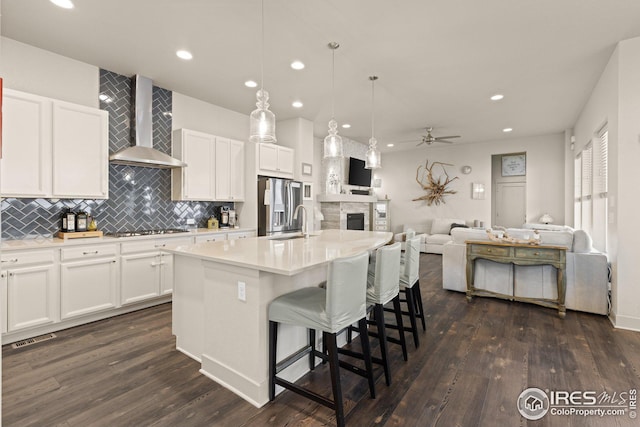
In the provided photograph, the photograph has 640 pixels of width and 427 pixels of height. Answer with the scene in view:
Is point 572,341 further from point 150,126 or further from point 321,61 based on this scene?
point 150,126

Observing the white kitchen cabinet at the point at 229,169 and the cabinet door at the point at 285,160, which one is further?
the cabinet door at the point at 285,160

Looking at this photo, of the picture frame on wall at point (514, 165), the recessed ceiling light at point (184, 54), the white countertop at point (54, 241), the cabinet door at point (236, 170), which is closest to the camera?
the white countertop at point (54, 241)

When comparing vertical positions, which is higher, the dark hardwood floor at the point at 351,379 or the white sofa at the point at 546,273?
the white sofa at the point at 546,273

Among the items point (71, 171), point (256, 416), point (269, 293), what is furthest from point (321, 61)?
point (256, 416)

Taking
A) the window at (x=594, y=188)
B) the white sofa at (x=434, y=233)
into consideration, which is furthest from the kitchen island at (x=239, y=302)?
the white sofa at (x=434, y=233)

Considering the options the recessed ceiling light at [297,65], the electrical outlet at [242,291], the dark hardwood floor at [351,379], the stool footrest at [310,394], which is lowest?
the dark hardwood floor at [351,379]

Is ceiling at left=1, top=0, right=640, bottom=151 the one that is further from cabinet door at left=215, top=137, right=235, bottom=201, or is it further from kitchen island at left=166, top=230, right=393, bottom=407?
kitchen island at left=166, top=230, right=393, bottom=407

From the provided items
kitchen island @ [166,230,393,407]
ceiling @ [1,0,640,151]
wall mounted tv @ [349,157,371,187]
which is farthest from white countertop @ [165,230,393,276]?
wall mounted tv @ [349,157,371,187]

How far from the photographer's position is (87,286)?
340 cm

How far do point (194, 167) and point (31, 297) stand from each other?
2292 millimetres

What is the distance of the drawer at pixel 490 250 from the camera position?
409cm

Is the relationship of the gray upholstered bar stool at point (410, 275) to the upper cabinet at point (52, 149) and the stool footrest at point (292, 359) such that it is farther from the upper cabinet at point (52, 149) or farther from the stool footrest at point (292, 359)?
the upper cabinet at point (52, 149)

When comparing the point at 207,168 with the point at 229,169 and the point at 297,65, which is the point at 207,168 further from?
the point at 297,65

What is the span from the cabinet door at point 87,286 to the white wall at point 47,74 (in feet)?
6.13
